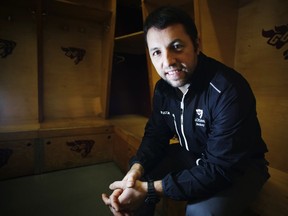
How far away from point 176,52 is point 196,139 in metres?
0.36

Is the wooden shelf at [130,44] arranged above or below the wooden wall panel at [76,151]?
above

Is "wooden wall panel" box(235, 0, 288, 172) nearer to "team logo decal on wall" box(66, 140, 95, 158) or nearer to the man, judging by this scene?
the man

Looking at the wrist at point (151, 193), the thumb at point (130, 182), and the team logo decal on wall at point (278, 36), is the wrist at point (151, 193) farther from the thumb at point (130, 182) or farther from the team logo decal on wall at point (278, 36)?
the team logo decal on wall at point (278, 36)

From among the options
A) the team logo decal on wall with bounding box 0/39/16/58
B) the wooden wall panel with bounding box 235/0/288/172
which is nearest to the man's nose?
the wooden wall panel with bounding box 235/0/288/172

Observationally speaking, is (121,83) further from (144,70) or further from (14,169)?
(14,169)

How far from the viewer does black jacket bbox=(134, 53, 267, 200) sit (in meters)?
0.63

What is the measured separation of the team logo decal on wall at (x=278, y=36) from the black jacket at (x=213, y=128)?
25.0 inches

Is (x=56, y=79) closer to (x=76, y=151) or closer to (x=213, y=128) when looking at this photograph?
(x=76, y=151)

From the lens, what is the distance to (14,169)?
153 centimetres

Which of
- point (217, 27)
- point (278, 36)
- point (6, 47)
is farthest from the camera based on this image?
point (6, 47)

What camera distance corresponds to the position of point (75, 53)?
6.59ft

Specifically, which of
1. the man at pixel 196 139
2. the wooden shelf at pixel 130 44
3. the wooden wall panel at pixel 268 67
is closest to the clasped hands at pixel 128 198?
the man at pixel 196 139

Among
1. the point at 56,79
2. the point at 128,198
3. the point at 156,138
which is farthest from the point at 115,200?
the point at 56,79

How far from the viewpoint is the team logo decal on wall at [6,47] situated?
1.69 meters
